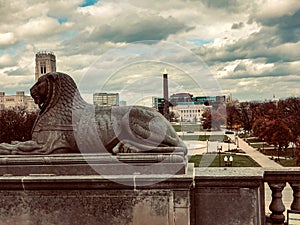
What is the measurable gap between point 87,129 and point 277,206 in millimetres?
2963

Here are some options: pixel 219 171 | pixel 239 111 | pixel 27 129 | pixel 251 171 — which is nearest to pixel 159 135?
pixel 219 171

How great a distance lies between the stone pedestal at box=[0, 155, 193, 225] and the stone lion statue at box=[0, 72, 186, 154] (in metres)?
0.55

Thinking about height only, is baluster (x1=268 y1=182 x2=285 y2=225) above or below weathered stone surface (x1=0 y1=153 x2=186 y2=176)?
below

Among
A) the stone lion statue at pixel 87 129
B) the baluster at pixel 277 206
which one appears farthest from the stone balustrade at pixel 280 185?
the stone lion statue at pixel 87 129

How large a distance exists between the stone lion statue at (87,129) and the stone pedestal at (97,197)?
55cm

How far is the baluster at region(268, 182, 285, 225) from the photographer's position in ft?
18.1

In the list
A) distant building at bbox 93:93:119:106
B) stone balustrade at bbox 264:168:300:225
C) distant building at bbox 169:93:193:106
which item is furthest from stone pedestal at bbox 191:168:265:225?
distant building at bbox 169:93:193:106

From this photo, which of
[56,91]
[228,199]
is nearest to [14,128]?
[56,91]

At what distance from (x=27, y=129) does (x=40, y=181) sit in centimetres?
3477

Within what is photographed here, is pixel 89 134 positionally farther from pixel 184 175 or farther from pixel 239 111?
pixel 239 111

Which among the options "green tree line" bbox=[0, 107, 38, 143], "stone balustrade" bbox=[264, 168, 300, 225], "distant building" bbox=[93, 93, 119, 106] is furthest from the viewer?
"green tree line" bbox=[0, 107, 38, 143]

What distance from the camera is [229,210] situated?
5.45m

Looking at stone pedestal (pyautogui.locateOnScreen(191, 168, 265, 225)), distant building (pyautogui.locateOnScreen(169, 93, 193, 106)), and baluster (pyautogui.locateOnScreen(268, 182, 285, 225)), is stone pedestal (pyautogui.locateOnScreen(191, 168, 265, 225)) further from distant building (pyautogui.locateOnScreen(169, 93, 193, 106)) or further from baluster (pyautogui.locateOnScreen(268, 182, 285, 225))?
distant building (pyautogui.locateOnScreen(169, 93, 193, 106))

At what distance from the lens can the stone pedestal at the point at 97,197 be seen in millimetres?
5363
